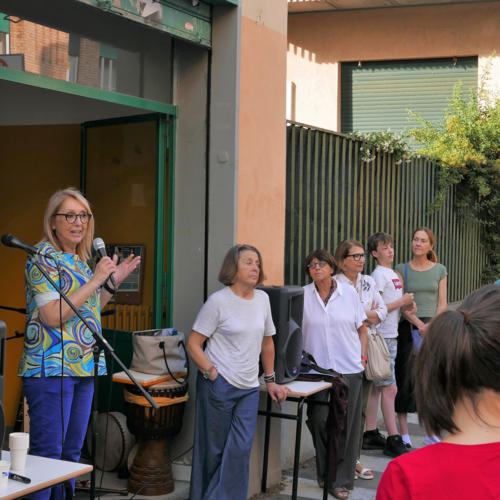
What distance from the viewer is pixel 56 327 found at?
4039mm

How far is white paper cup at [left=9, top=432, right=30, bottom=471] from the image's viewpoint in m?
3.10

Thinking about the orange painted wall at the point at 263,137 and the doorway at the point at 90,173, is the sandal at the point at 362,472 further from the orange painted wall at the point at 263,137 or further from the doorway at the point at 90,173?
the doorway at the point at 90,173

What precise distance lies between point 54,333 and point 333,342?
2.44m

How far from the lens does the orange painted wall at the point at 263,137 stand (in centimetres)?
566

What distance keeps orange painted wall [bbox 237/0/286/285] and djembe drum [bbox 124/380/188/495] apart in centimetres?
116

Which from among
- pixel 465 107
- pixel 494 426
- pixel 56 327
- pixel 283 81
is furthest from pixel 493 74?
pixel 494 426

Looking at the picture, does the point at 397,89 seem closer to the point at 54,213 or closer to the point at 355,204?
the point at 355,204

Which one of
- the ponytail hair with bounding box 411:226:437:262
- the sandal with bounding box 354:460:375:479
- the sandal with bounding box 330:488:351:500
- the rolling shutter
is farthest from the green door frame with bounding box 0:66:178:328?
the rolling shutter

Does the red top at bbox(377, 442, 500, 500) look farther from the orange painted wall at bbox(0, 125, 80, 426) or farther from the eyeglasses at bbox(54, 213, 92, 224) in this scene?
the orange painted wall at bbox(0, 125, 80, 426)

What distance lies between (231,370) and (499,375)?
3417mm

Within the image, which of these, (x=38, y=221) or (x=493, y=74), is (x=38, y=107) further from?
(x=493, y=74)

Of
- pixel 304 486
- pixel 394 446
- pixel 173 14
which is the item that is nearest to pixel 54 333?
pixel 173 14

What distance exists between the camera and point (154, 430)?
17.4 ft

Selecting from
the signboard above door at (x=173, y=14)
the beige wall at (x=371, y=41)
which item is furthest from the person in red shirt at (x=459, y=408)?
the beige wall at (x=371, y=41)
